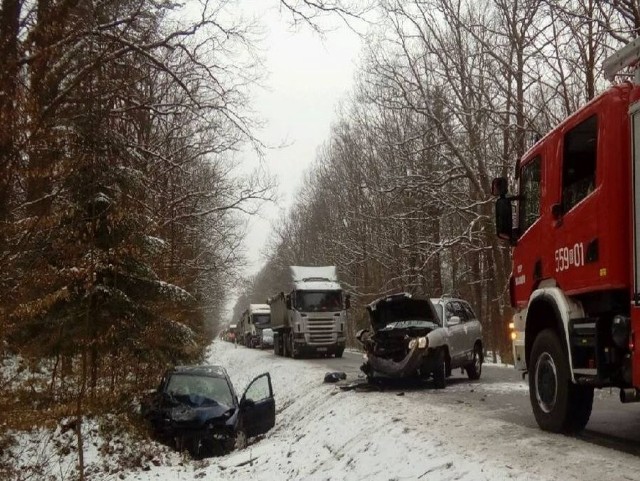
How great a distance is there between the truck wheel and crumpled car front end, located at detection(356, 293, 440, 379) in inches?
199

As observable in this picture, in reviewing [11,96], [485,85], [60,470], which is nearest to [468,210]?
[485,85]

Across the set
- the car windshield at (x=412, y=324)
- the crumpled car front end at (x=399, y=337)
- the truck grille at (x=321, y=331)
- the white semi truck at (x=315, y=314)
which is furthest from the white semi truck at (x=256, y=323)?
the car windshield at (x=412, y=324)

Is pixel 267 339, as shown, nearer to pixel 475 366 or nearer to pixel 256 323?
pixel 256 323

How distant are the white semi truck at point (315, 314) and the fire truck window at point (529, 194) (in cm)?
1959

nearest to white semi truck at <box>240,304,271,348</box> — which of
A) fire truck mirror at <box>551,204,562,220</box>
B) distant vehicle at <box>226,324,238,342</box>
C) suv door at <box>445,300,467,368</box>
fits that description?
distant vehicle at <box>226,324,238,342</box>

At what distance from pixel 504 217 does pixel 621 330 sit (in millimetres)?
2770

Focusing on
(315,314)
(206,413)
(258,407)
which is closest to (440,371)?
(258,407)

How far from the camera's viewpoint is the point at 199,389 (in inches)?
503

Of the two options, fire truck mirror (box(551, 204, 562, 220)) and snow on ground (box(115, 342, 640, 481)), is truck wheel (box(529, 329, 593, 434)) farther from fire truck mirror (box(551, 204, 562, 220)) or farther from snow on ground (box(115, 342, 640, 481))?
fire truck mirror (box(551, 204, 562, 220))

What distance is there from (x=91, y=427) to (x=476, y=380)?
8.44m

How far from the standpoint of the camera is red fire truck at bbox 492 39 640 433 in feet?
19.2

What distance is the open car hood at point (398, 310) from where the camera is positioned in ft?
45.5

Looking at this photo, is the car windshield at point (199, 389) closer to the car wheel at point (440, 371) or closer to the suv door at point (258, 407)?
the suv door at point (258, 407)

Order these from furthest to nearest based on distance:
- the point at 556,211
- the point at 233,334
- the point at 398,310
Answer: the point at 233,334 → the point at 398,310 → the point at 556,211
